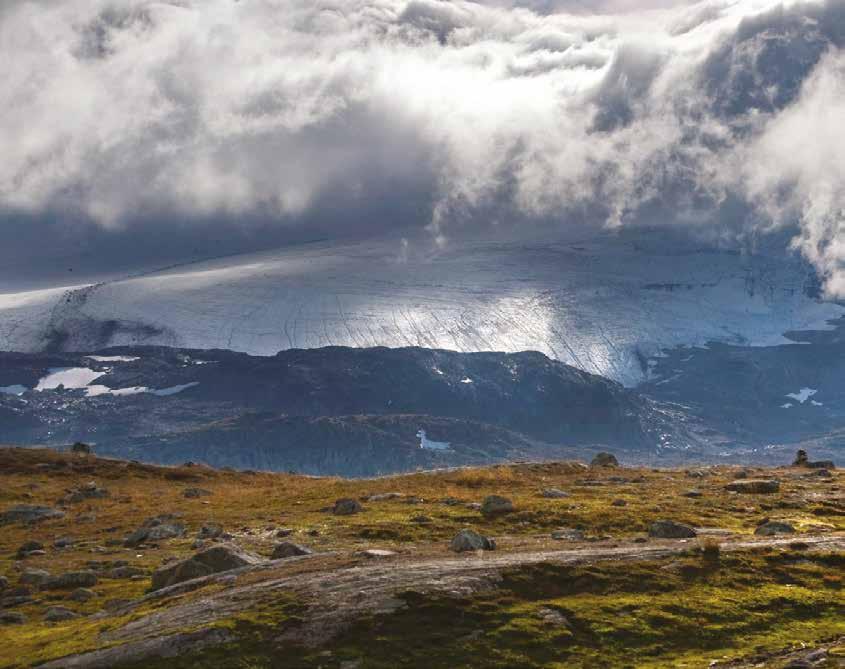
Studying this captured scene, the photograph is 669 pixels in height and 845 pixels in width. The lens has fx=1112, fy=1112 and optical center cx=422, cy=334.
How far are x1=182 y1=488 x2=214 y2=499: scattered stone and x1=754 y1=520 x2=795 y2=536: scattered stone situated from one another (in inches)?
1893

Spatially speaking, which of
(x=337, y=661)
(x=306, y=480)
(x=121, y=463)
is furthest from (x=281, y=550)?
(x=121, y=463)

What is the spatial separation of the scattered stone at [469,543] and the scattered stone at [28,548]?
2707cm

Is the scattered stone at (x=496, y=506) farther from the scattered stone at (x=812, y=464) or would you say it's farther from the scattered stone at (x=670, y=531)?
the scattered stone at (x=812, y=464)

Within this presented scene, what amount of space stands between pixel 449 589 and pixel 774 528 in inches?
863

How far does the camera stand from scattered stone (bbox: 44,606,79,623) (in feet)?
135

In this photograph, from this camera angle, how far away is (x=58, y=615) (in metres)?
41.3

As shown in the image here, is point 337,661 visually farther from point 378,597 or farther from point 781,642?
point 781,642

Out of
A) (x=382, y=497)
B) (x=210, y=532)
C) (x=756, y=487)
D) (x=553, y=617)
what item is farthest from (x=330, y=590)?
(x=756, y=487)

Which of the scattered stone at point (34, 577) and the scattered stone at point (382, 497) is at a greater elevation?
the scattered stone at point (34, 577)

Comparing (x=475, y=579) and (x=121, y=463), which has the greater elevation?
(x=475, y=579)

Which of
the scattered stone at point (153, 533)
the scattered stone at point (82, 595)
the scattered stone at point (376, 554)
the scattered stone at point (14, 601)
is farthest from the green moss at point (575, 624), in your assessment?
the scattered stone at point (153, 533)

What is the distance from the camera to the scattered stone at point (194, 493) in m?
85.9

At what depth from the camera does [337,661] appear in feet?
98.8

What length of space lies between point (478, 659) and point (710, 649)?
21.8 ft
